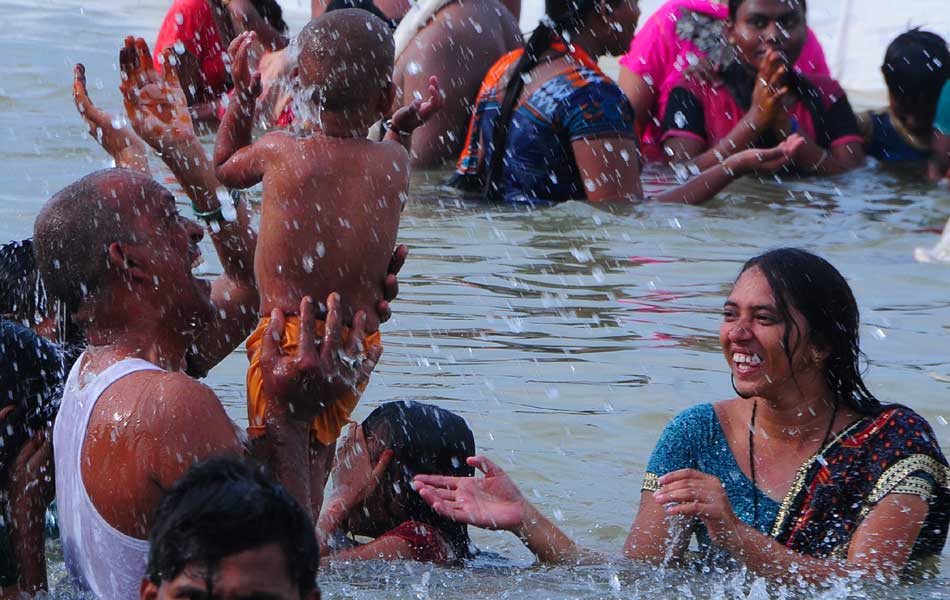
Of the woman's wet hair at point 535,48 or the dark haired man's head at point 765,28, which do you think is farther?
the dark haired man's head at point 765,28

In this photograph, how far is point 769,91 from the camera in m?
9.04

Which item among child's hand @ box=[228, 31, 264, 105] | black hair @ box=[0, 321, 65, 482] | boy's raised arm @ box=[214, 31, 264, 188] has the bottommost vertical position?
black hair @ box=[0, 321, 65, 482]

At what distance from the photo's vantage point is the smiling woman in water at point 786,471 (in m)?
4.11

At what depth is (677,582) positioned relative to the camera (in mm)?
4422

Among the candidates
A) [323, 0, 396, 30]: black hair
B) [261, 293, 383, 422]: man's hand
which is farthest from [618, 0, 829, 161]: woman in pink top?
[261, 293, 383, 422]: man's hand

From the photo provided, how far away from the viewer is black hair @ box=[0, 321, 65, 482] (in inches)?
144

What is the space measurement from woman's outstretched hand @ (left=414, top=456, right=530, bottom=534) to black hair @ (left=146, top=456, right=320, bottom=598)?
5.80ft

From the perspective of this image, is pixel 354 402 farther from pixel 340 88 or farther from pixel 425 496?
pixel 340 88

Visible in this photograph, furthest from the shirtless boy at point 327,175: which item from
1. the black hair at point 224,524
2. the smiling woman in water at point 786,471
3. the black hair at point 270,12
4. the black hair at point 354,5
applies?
the black hair at point 270,12

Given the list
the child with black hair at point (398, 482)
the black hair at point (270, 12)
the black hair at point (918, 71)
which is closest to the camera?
the child with black hair at point (398, 482)

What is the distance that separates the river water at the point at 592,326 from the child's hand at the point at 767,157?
511 millimetres

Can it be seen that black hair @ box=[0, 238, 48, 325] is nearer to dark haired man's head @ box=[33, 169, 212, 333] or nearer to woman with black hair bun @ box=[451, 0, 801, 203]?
dark haired man's head @ box=[33, 169, 212, 333]

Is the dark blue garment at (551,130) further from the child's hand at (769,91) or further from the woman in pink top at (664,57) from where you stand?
the woman in pink top at (664,57)

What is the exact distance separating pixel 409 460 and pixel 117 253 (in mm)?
1752
